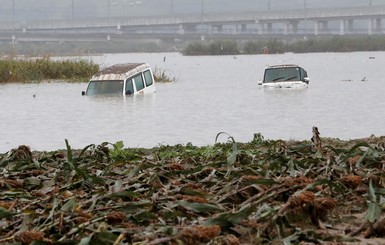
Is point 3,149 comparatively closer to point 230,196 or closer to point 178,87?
point 230,196

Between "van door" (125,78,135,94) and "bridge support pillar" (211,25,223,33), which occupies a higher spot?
"bridge support pillar" (211,25,223,33)

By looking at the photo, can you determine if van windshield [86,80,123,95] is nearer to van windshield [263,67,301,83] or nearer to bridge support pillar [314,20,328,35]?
van windshield [263,67,301,83]

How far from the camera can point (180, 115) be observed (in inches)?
1412

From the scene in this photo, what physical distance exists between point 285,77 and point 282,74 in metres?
0.50

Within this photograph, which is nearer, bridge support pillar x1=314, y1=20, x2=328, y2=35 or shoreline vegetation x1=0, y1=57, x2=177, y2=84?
shoreline vegetation x1=0, y1=57, x2=177, y2=84

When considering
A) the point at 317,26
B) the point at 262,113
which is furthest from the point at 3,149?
the point at 317,26

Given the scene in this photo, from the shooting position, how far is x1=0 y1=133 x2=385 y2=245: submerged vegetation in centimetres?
579

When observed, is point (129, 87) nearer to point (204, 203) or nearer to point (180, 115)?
point (180, 115)

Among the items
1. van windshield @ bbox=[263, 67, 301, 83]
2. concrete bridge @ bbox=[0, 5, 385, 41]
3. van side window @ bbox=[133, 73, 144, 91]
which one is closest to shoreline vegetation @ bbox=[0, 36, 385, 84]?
concrete bridge @ bbox=[0, 5, 385, 41]

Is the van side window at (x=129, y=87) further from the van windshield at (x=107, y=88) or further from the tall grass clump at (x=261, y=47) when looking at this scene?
the tall grass clump at (x=261, y=47)

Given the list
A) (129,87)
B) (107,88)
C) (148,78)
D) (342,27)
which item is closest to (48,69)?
(148,78)

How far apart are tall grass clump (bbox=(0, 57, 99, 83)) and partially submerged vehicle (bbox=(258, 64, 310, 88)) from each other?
11.8 m

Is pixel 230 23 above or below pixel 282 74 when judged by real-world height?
above

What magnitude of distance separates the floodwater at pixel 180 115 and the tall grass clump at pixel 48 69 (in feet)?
6.29
